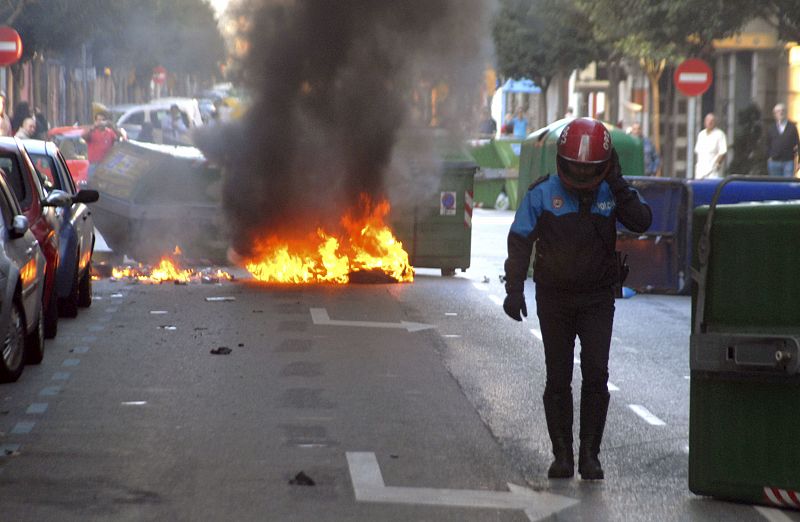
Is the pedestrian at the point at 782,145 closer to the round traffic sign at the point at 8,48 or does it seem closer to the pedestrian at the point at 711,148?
the pedestrian at the point at 711,148

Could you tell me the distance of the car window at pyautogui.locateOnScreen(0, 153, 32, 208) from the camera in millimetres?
13062

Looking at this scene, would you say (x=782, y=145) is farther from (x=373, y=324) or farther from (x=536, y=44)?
(x=536, y=44)

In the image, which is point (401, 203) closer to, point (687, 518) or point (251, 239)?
point (251, 239)

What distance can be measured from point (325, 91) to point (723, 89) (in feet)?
74.7

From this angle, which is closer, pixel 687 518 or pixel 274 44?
pixel 687 518

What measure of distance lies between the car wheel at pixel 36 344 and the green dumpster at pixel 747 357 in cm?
557

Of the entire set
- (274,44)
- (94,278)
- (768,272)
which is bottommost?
(94,278)

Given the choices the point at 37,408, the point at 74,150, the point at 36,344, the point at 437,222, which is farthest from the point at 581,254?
the point at 74,150

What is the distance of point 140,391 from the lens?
10461mm

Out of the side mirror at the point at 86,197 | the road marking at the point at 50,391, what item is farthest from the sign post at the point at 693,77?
the road marking at the point at 50,391

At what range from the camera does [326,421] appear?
30.6ft

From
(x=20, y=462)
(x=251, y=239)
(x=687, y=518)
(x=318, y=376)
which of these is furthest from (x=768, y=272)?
(x=251, y=239)

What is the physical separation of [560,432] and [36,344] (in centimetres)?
493

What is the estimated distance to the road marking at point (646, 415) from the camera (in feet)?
31.4
